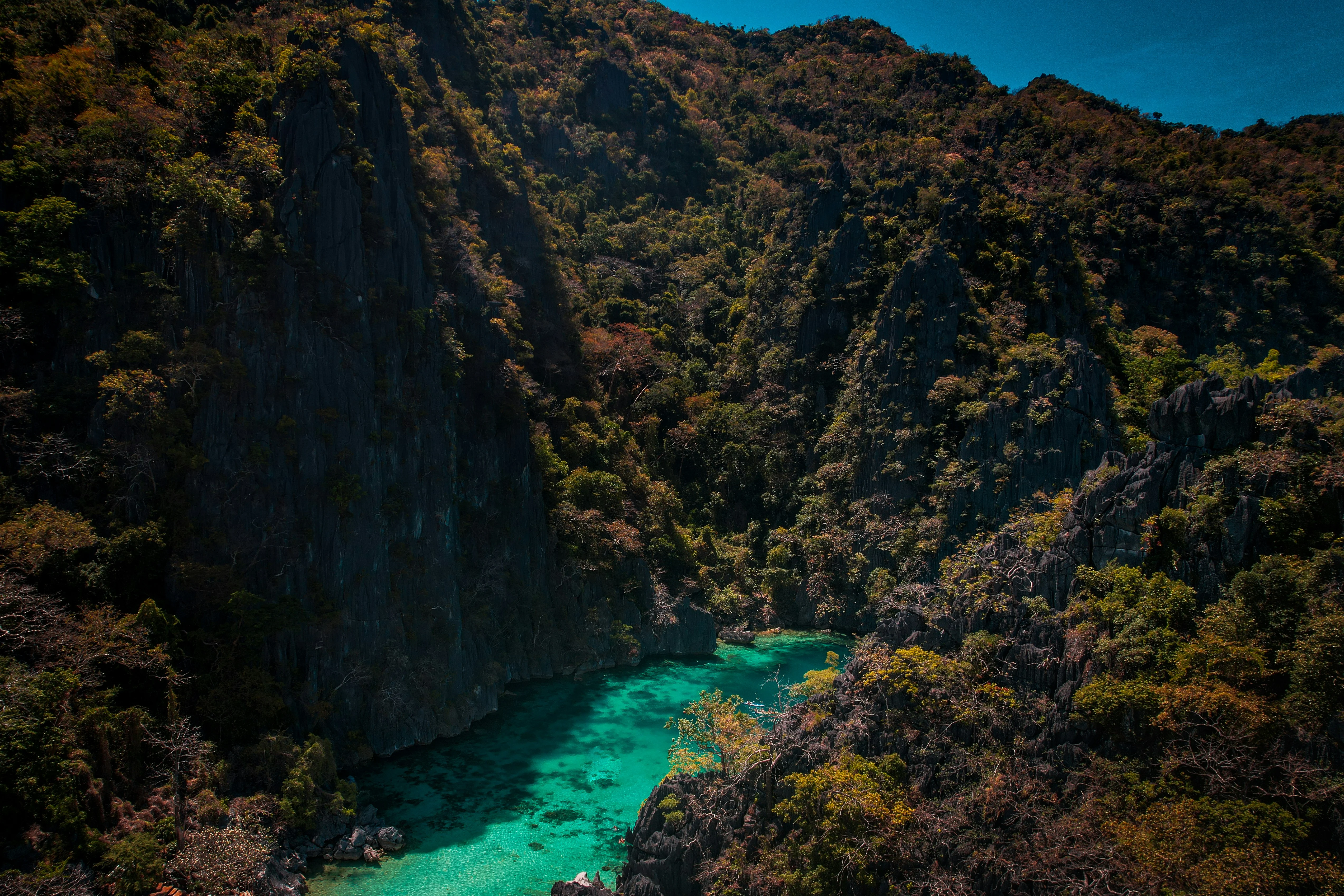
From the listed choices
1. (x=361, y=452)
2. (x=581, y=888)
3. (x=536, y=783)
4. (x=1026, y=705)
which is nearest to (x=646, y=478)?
(x=361, y=452)

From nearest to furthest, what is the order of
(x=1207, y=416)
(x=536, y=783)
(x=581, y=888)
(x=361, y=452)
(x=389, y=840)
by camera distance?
1. (x=1207, y=416)
2. (x=581, y=888)
3. (x=389, y=840)
4. (x=536, y=783)
5. (x=361, y=452)

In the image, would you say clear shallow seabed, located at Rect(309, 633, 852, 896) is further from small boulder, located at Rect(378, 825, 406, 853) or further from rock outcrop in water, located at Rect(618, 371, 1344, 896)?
rock outcrop in water, located at Rect(618, 371, 1344, 896)

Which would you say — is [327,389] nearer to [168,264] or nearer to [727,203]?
[168,264]

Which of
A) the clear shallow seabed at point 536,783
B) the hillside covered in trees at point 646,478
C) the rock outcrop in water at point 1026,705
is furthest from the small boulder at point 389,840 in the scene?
the rock outcrop in water at point 1026,705

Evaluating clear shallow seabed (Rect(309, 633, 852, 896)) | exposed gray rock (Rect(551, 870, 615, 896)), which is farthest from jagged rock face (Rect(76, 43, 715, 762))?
exposed gray rock (Rect(551, 870, 615, 896))

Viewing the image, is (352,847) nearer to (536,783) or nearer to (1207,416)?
(536,783)

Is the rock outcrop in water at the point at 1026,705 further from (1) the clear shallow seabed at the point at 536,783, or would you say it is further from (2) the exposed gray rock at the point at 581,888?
(1) the clear shallow seabed at the point at 536,783
